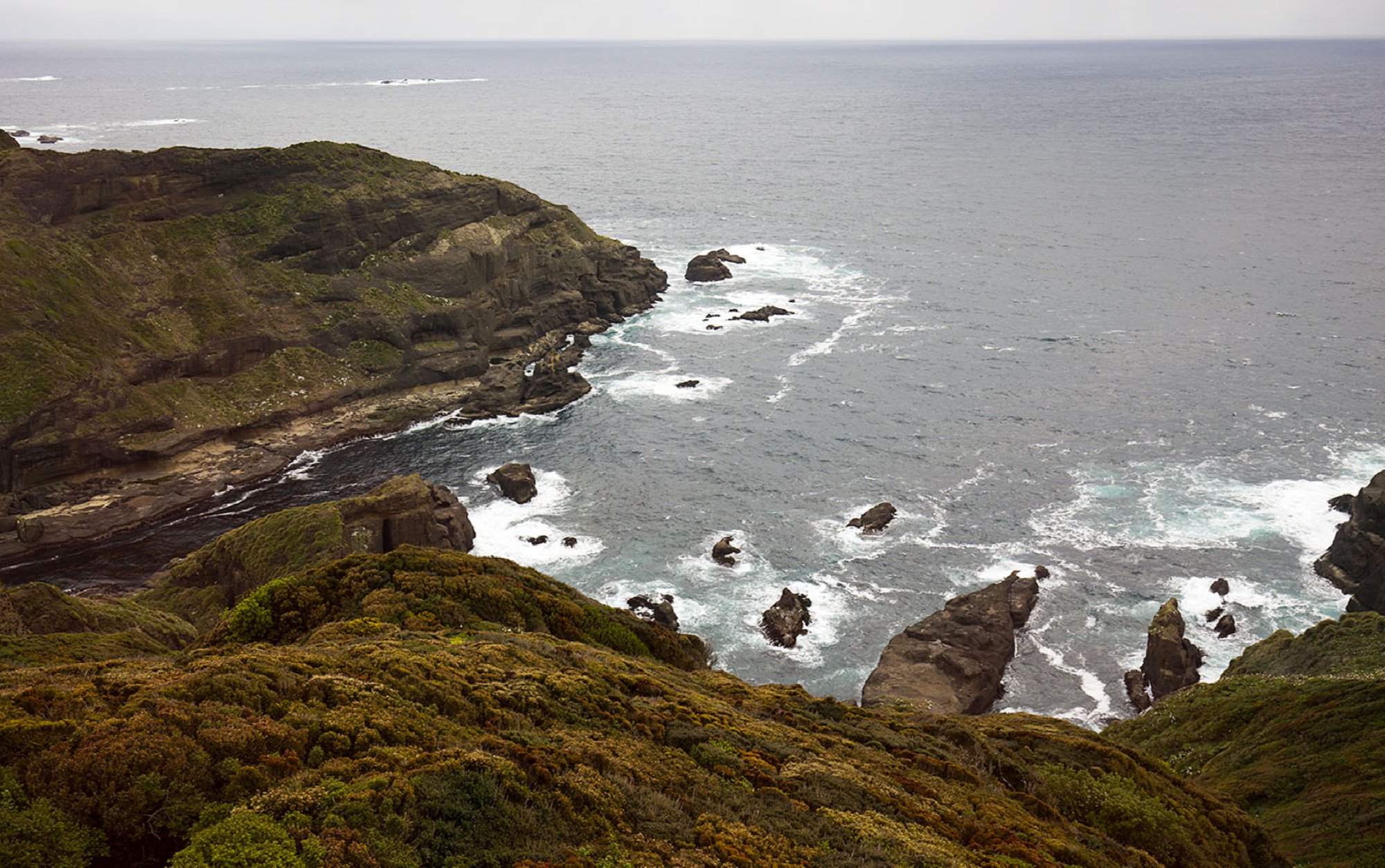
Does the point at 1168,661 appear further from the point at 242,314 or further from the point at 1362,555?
the point at 242,314

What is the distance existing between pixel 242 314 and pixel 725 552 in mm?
57132

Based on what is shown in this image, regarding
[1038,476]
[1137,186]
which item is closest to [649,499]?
[1038,476]

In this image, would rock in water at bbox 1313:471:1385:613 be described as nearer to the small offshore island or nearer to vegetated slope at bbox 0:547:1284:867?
the small offshore island

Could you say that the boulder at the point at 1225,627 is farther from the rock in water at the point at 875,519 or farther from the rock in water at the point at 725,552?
the rock in water at the point at 725,552

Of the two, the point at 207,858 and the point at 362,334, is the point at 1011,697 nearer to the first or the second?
the point at 207,858

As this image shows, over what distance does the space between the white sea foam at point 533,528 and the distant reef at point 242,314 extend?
16.6 meters

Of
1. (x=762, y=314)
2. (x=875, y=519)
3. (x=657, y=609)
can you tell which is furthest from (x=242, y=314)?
(x=875, y=519)

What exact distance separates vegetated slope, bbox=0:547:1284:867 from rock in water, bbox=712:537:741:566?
31.3 meters

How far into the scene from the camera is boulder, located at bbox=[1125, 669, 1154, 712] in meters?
57.6

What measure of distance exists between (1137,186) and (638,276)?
116067 mm

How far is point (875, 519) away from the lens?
252ft

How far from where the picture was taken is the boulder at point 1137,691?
57.6 m

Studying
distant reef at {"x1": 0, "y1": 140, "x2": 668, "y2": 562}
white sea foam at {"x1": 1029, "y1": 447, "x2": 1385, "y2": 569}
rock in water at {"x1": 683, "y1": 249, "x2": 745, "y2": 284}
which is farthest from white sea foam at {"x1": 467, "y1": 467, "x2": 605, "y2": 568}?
rock in water at {"x1": 683, "y1": 249, "x2": 745, "y2": 284}

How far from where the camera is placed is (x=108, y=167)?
97.6 metres
